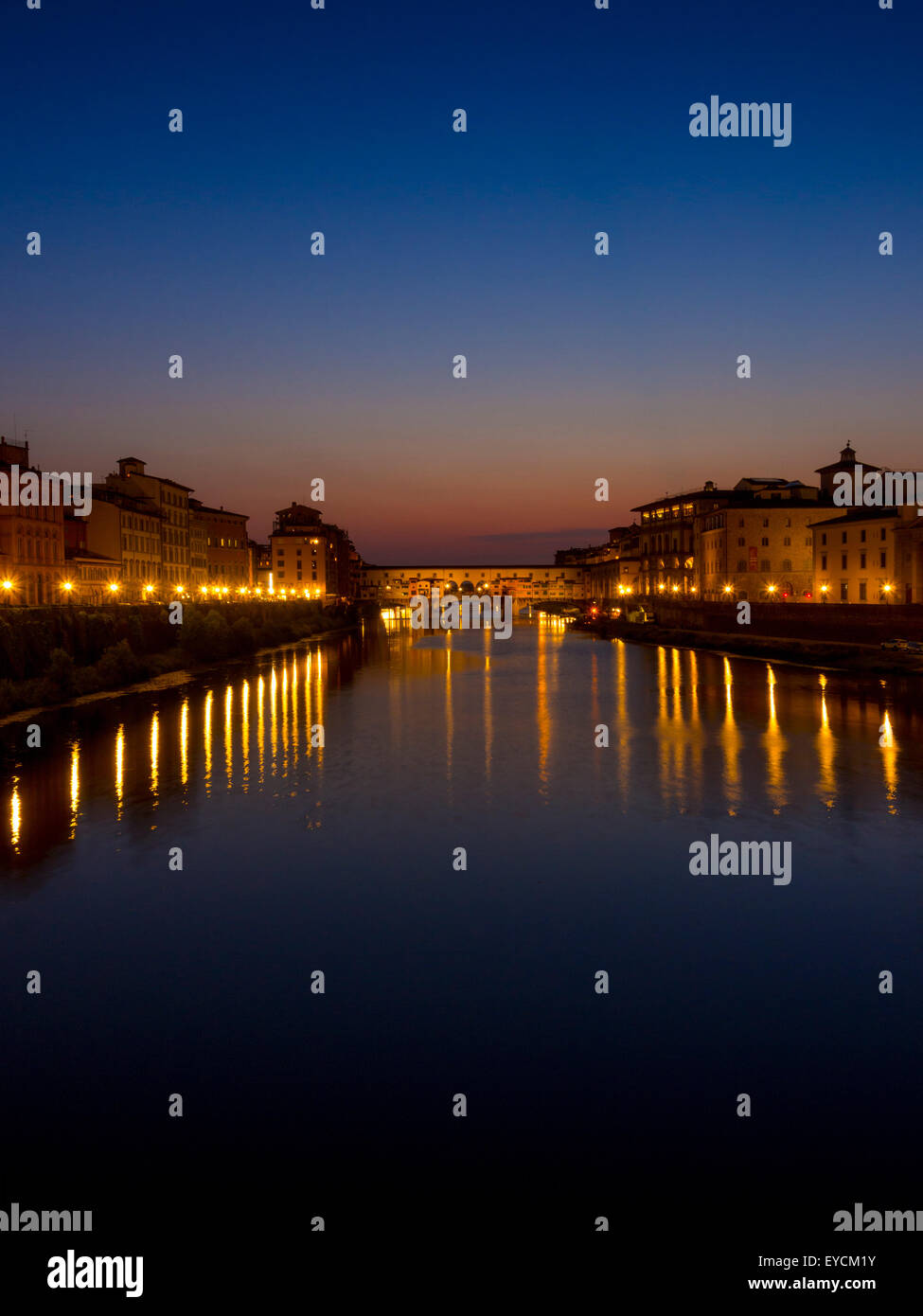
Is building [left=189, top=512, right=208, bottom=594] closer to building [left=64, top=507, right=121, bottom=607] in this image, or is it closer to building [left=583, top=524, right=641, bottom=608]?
building [left=64, top=507, right=121, bottom=607]

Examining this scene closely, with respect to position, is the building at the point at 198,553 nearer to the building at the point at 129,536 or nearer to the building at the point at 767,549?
the building at the point at 129,536

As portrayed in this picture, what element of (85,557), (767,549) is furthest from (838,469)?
(85,557)

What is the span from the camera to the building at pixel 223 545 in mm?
128125

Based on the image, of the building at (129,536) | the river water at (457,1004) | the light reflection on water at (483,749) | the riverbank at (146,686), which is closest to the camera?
the river water at (457,1004)

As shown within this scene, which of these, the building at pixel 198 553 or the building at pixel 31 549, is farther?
the building at pixel 198 553

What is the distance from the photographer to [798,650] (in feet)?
186

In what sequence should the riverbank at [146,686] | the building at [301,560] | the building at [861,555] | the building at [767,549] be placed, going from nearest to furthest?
the riverbank at [146,686]
the building at [861,555]
the building at [767,549]
the building at [301,560]

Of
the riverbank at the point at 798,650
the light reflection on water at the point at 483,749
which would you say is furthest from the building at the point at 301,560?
the light reflection on water at the point at 483,749

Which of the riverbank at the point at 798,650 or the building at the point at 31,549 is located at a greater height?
the building at the point at 31,549

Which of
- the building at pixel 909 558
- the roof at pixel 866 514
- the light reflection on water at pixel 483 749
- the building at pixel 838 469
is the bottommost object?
the light reflection on water at pixel 483 749

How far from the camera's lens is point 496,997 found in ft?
27.9

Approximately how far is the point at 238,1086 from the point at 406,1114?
138cm

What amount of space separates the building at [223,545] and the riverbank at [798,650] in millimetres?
64699

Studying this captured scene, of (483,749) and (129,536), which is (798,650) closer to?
(483,749)
